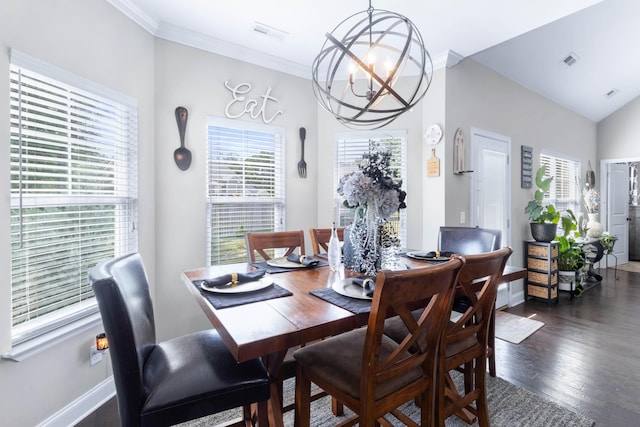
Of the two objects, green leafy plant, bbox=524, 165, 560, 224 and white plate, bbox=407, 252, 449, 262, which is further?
green leafy plant, bbox=524, 165, 560, 224

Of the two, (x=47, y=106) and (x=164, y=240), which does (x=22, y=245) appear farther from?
(x=164, y=240)

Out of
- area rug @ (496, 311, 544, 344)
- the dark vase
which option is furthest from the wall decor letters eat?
the dark vase

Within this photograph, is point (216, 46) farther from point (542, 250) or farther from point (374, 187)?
point (542, 250)

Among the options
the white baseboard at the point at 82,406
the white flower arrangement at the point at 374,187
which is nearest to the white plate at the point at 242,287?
the white flower arrangement at the point at 374,187

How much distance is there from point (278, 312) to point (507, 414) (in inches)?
67.9

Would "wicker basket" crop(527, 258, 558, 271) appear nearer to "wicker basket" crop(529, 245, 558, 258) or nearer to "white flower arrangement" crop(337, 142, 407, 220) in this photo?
"wicker basket" crop(529, 245, 558, 258)

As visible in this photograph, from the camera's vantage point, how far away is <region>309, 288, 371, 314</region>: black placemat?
50.5 inches

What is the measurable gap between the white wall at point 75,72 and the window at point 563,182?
17.0 ft

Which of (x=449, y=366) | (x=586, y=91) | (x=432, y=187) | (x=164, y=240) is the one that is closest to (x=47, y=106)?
(x=164, y=240)

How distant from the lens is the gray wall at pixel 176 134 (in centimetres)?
169

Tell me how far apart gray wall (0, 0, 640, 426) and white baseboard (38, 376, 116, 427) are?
4 centimetres

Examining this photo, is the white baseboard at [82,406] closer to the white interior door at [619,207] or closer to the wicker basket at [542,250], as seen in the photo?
the wicker basket at [542,250]

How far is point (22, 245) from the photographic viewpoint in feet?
5.54

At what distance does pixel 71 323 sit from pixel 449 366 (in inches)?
85.4
